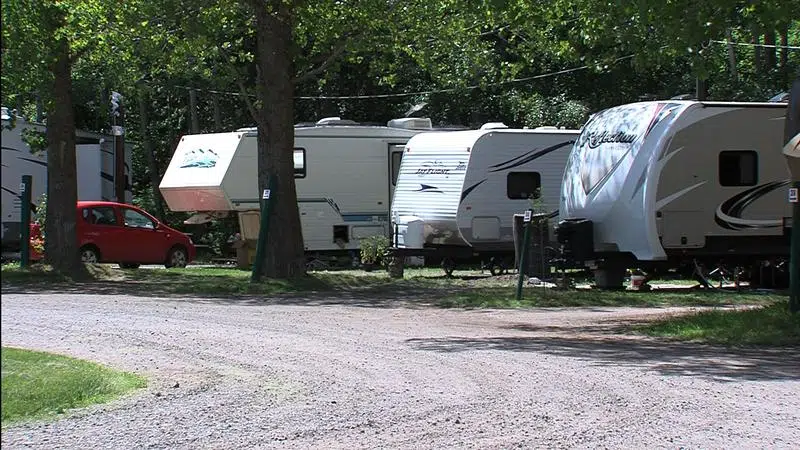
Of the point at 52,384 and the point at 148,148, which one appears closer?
the point at 52,384

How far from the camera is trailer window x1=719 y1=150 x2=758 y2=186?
62.0ft

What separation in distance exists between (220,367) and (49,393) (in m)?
1.91

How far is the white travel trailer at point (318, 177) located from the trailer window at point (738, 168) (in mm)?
9699

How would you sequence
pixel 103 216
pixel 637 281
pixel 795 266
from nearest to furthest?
pixel 795 266
pixel 637 281
pixel 103 216

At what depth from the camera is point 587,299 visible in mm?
17250

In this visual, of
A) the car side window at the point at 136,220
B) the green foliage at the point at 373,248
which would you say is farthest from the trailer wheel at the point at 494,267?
the car side window at the point at 136,220

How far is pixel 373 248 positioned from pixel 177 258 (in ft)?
18.0

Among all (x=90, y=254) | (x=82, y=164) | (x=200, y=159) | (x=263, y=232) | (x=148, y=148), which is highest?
(x=148, y=148)

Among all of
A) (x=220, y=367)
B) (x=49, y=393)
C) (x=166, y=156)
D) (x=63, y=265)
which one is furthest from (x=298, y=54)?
(x=166, y=156)

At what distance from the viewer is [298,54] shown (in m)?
20.5

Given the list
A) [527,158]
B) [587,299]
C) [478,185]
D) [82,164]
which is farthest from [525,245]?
[82,164]

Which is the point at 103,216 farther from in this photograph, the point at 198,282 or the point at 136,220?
the point at 198,282

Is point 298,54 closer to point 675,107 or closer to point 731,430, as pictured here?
point 675,107

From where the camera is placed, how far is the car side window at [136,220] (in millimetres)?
25453
